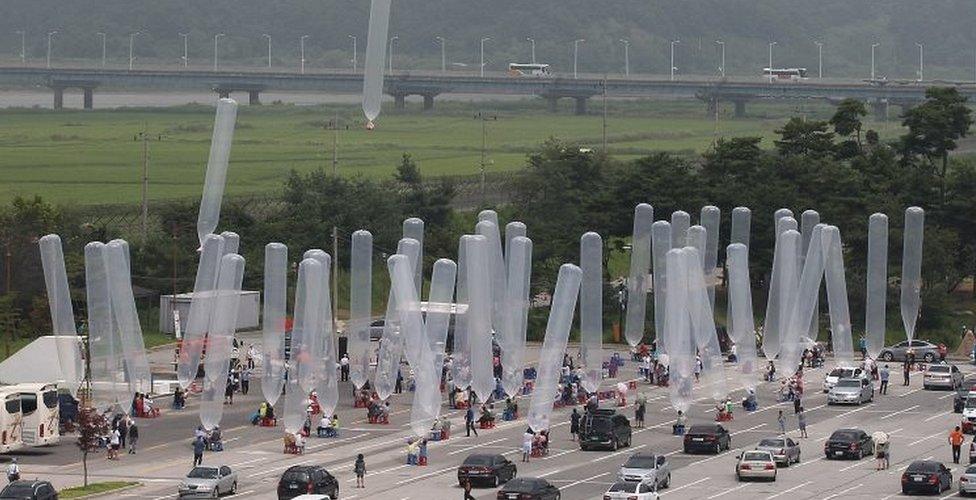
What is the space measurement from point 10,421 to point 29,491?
39.8ft

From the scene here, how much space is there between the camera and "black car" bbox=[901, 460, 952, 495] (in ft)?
179

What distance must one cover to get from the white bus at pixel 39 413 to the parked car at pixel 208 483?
9.36 metres

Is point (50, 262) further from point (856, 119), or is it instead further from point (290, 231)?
point (856, 119)

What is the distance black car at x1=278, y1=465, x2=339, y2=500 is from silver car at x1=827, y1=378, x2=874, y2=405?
25244 millimetres

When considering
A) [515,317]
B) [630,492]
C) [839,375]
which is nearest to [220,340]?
[515,317]

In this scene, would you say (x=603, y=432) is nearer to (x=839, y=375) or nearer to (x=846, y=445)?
(x=846, y=445)

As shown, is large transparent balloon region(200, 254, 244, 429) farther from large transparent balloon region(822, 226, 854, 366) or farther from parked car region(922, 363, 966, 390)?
parked car region(922, 363, 966, 390)

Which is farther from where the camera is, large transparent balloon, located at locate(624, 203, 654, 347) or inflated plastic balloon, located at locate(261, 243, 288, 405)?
large transparent balloon, located at locate(624, 203, 654, 347)

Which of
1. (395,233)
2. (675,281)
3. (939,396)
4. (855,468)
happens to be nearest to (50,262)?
(675,281)

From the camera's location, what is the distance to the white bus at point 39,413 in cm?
6347

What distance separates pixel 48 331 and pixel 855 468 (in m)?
39.2

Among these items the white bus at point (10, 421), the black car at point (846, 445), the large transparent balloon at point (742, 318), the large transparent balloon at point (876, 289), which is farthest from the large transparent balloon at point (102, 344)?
the large transparent balloon at point (876, 289)

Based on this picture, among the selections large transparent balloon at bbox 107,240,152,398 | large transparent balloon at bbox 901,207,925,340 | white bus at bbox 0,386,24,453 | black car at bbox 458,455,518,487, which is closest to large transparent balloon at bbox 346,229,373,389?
large transparent balloon at bbox 107,240,152,398

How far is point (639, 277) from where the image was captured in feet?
258
